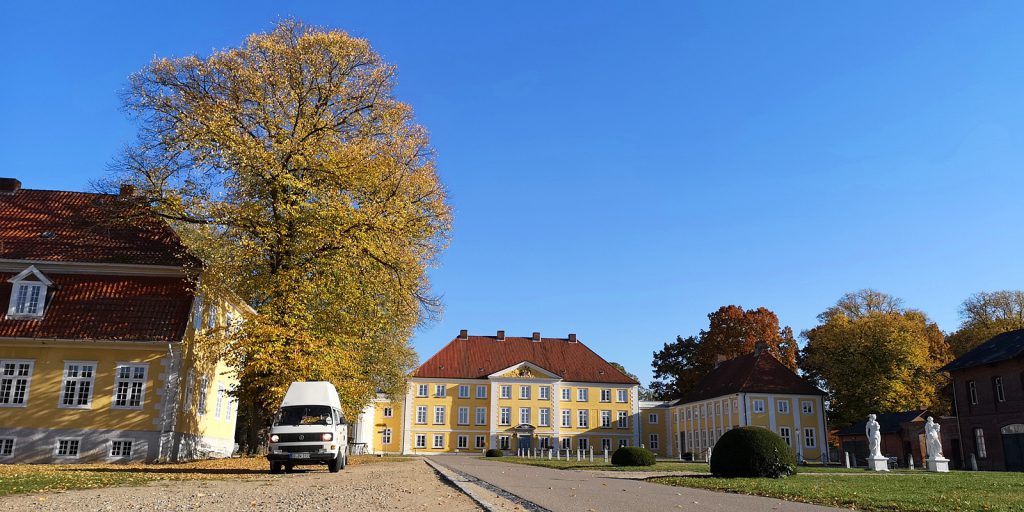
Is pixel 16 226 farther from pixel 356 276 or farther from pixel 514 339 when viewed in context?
pixel 514 339

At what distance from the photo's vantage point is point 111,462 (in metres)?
25.0

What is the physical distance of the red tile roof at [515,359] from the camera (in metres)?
76.6

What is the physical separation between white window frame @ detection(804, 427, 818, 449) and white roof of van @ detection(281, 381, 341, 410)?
50.6m

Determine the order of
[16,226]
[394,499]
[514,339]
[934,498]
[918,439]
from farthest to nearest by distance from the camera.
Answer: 1. [514,339]
2. [918,439]
3. [16,226]
4. [934,498]
5. [394,499]

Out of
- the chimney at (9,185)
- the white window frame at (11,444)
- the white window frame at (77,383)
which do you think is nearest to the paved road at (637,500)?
the white window frame at (77,383)

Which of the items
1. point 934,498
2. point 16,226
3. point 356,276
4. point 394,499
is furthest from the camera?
point 16,226

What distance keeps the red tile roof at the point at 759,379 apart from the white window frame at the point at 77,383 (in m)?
48.5

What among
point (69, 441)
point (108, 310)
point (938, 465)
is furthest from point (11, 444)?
point (938, 465)

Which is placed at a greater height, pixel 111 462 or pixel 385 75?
pixel 385 75

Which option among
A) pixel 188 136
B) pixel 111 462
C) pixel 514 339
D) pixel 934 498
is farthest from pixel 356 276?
pixel 514 339

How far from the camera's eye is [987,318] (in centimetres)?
6475

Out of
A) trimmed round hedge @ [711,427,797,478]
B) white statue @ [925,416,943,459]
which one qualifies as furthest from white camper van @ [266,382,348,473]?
white statue @ [925,416,943,459]

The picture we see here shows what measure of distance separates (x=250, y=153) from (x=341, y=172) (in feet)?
10.4

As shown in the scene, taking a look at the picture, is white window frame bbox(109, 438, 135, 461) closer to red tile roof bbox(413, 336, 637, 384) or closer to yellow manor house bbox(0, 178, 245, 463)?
yellow manor house bbox(0, 178, 245, 463)
